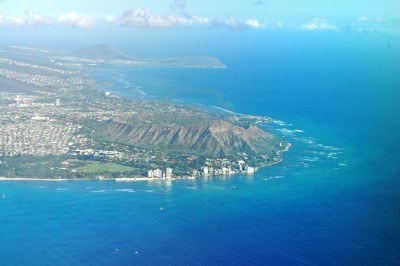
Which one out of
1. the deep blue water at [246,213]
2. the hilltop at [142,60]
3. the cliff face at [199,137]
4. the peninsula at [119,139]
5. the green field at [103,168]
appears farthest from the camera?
the hilltop at [142,60]

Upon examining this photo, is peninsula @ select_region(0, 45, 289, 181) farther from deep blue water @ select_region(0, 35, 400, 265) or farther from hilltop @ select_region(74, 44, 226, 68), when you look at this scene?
hilltop @ select_region(74, 44, 226, 68)

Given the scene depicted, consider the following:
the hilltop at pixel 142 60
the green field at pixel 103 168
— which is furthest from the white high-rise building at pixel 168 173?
the hilltop at pixel 142 60

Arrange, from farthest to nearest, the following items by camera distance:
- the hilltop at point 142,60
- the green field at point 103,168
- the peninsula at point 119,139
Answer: the hilltop at point 142,60
the peninsula at point 119,139
the green field at point 103,168

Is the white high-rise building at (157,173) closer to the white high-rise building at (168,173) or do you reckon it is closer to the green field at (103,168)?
the white high-rise building at (168,173)

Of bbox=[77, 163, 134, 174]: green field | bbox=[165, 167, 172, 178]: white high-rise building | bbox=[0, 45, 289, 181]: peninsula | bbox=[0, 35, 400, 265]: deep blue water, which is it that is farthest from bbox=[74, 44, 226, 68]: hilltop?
bbox=[165, 167, 172, 178]: white high-rise building

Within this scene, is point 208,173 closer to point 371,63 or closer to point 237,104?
point 237,104

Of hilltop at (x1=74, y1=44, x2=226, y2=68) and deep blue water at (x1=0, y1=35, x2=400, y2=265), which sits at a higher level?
hilltop at (x1=74, y1=44, x2=226, y2=68)

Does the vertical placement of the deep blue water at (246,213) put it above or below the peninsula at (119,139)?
below
